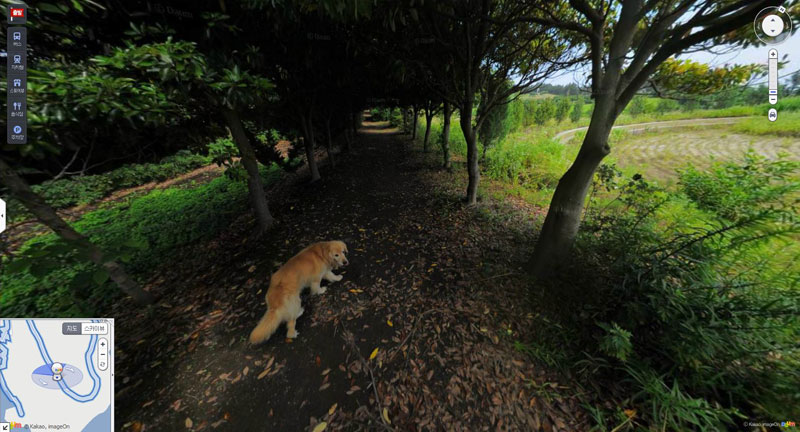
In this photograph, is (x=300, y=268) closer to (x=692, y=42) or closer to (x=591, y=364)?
(x=591, y=364)

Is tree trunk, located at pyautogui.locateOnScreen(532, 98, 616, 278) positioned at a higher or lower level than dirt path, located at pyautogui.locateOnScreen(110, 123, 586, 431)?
higher

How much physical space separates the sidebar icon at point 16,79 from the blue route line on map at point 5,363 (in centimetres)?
144

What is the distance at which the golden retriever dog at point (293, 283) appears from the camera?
2734mm

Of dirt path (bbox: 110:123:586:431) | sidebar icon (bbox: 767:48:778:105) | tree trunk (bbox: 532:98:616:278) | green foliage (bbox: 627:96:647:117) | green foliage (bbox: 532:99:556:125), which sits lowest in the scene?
dirt path (bbox: 110:123:586:431)

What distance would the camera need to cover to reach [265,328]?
2703mm

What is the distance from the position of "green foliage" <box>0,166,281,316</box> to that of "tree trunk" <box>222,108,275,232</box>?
1.62 m

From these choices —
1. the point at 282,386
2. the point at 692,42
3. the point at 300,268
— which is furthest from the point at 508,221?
the point at 282,386

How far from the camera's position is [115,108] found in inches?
83.7

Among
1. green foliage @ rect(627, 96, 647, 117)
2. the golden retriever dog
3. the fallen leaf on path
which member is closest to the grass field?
green foliage @ rect(627, 96, 647, 117)

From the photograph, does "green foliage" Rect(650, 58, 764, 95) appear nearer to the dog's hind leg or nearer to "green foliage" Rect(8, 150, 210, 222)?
the dog's hind leg

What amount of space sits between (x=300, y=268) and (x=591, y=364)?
3603 millimetres

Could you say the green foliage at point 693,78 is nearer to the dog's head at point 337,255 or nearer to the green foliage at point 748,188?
the green foliage at point 748,188

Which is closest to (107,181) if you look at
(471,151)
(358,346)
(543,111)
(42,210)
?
(42,210)

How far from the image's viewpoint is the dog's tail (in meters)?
2.66
